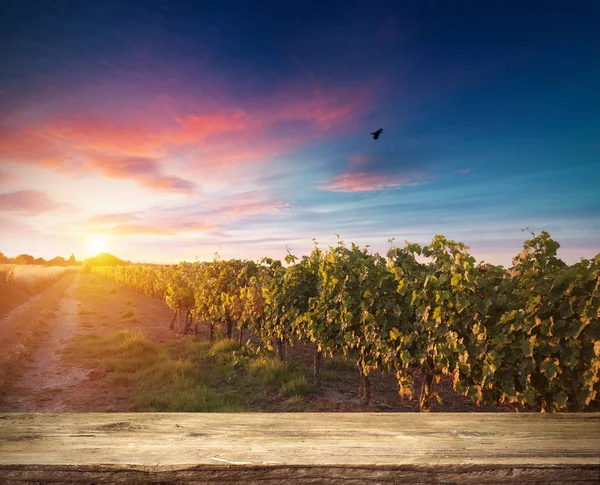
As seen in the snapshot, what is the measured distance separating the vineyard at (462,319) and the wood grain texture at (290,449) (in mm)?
3019

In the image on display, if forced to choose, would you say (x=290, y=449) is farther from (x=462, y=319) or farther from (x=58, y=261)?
(x=58, y=261)

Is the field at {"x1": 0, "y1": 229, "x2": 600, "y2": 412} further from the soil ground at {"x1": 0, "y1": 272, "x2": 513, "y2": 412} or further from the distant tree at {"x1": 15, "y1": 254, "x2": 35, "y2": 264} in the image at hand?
the distant tree at {"x1": 15, "y1": 254, "x2": 35, "y2": 264}

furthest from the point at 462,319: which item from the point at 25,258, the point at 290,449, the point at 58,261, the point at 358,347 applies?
the point at 58,261

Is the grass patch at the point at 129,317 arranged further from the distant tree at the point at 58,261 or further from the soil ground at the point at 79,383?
the distant tree at the point at 58,261

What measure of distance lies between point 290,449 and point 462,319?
557 cm

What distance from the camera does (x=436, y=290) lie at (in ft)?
21.2

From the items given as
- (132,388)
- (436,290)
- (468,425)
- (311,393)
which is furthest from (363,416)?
(132,388)

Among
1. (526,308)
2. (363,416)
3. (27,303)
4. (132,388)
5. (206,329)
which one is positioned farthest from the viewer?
(27,303)

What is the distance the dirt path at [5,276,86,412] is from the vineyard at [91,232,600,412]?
19.4 feet

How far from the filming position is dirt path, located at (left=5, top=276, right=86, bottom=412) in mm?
9125

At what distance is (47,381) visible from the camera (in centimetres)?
1104

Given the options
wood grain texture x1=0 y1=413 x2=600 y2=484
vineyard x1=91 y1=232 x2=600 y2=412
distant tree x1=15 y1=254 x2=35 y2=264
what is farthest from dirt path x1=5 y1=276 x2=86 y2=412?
distant tree x1=15 y1=254 x2=35 y2=264

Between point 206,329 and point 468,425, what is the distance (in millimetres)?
21096

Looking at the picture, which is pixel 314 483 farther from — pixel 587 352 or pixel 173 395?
pixel 173 395
